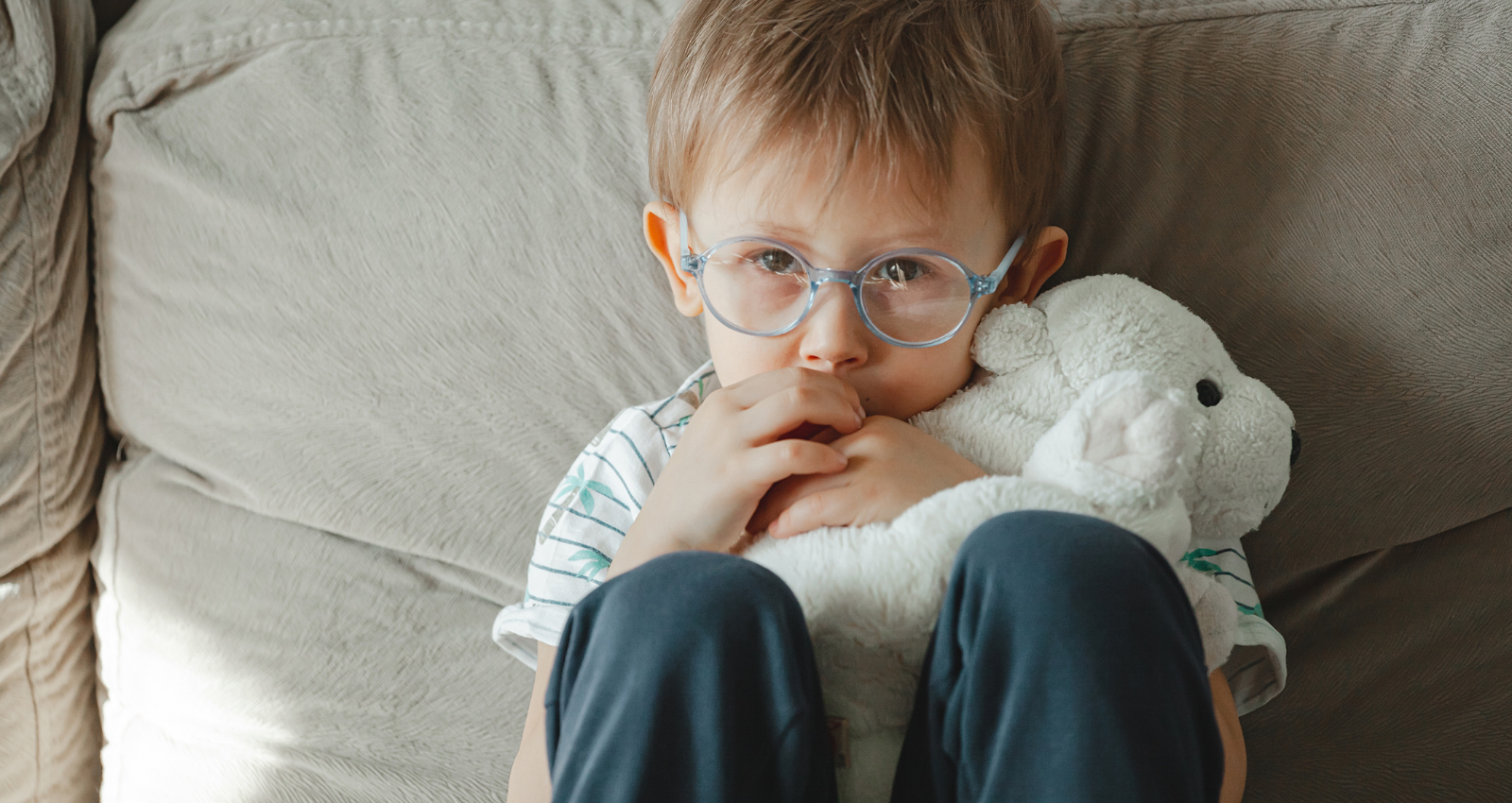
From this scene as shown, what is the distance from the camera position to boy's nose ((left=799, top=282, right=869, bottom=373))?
2.43 ft

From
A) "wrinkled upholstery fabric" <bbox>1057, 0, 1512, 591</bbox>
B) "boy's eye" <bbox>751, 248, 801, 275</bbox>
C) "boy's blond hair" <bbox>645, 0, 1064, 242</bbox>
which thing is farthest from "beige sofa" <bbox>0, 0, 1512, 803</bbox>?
"boy's eye" <bbox>751, 248, 801, 275</bbox>

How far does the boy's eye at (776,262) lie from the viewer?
76 centimetres

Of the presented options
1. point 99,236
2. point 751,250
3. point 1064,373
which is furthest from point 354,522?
point 1064,373

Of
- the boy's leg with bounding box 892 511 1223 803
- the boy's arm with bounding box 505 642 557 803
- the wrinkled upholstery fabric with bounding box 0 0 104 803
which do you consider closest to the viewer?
the boy's leg with bounding box 892 511 1223 803

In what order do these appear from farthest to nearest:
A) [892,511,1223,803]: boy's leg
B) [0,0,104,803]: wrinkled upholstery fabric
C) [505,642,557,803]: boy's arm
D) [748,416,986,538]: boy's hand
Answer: [0,0,104,803]: wrinkled upholstery fabric
[505,642,557,803]: boy's arm
[748,416,986,538]: boy's hand
[892,511,1223,803]: boy's leg

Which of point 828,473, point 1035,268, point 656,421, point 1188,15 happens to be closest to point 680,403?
point 656,421

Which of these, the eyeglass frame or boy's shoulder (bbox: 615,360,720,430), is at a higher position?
the eyeglass frame

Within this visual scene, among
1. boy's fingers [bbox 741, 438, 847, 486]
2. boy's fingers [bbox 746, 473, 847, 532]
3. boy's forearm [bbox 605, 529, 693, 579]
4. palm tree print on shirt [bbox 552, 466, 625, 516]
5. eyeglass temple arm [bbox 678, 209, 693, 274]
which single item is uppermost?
eyeglass temple arm [bbox 678, 209, 693, 274]

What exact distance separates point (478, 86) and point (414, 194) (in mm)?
125

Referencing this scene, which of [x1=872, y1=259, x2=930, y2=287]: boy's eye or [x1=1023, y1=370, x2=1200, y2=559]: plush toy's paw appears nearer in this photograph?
[x1=1023, y1=370, x2=1200, y2=559]: plush toy's paw

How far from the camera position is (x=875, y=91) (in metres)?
0.72

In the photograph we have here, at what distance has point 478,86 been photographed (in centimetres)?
96

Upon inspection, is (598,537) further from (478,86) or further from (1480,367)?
(1480,367)

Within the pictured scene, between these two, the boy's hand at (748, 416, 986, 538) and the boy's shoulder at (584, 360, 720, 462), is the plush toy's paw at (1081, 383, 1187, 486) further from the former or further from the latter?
the boy's shoulder at (584, 360, 720, 462)
